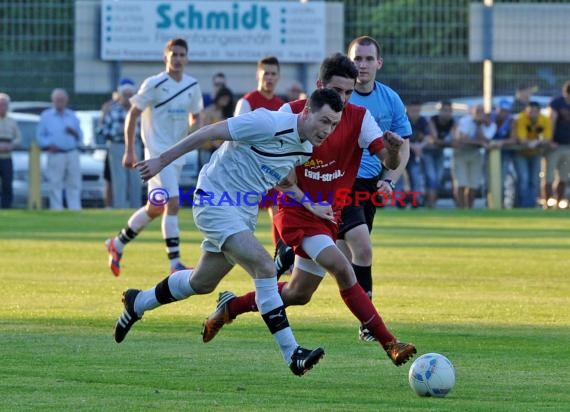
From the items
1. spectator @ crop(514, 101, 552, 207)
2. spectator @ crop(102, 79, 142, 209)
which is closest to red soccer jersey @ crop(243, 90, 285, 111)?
spectator @ crop(102, 79, 142, 209)

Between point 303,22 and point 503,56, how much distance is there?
4.28 m

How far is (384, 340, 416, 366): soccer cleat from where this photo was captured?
29.4ft

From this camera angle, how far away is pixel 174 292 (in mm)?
9930

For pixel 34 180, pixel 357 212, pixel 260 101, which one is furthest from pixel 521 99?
pixel 357 212

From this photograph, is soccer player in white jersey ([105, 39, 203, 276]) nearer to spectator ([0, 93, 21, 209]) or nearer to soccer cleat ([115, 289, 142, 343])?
soccer cleat ([115, 289, 142, 343])

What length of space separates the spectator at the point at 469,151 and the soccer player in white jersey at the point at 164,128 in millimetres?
12738

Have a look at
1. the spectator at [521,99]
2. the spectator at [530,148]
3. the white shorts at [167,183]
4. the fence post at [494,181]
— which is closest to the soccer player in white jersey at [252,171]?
the white shorts at [167,183]

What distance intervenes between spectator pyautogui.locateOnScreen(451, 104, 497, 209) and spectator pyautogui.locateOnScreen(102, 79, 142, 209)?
613cm

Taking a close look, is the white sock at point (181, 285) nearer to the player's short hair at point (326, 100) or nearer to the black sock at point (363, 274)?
the player's short hair at point (326, 100)

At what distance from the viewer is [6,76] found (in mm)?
30531

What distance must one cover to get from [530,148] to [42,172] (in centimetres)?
943

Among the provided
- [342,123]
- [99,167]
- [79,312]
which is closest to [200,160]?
[99,167]

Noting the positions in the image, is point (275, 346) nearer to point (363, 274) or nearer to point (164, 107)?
point (363, 274)

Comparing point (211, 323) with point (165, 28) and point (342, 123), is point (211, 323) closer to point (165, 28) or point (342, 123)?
point (342, 123)
